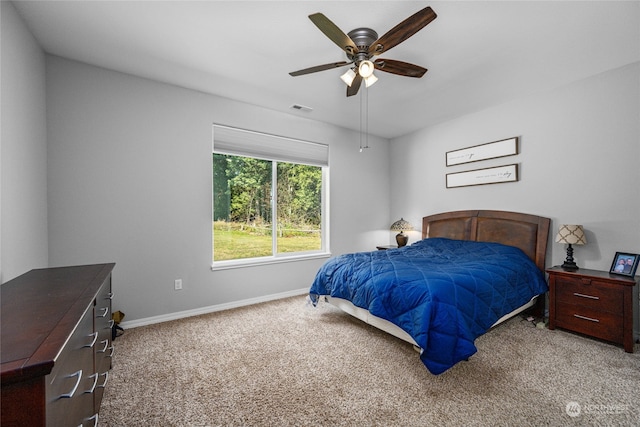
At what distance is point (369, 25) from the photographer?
2.08 meters

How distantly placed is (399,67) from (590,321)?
2867 mm

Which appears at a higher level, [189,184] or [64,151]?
[64,151]

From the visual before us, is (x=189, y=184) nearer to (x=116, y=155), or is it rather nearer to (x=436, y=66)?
(x=116, y=155)

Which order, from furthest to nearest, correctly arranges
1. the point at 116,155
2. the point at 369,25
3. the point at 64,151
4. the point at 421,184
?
the point at 421,184 < the point at 116,155 < the point at 64,151 < the point at 369,25

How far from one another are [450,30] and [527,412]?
2674mm

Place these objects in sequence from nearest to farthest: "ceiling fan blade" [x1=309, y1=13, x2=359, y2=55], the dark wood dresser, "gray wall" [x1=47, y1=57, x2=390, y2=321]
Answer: the dark wood dresser
"ceiling fan blade" [x1=309, y1=13, x2=359, y2=55]
"gray wall" [x1=47, y1=57, x2=390, y2=321]

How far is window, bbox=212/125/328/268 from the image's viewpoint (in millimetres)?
3516

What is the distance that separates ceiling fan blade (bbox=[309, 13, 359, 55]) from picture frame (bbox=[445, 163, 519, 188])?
2677mm

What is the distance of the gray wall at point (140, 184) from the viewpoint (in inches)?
102

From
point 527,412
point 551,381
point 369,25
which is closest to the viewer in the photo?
point 527,412

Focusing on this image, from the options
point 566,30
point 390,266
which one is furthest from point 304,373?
point 566,30

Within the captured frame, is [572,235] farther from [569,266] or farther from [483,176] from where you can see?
[483,176]

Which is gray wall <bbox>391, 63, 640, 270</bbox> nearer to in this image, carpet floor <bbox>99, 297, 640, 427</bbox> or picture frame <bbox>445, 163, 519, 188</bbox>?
picture frame <bbox>445, 163, 519, 188</bbox>
